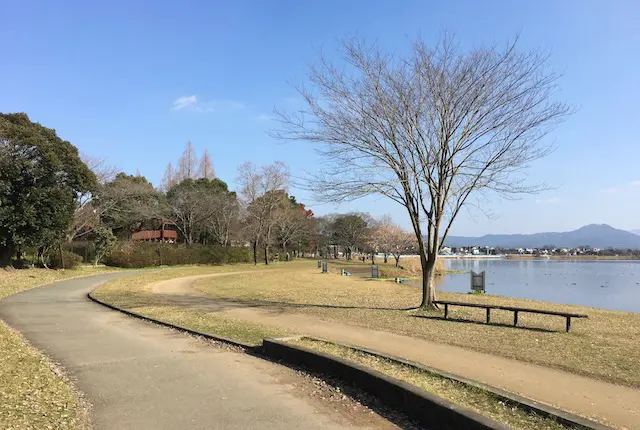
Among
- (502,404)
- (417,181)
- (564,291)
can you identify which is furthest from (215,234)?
(502,404)

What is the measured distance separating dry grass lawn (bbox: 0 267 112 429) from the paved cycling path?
4955mm

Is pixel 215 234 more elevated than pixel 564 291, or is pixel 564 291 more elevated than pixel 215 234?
pixel 215 234

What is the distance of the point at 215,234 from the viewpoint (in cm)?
5412

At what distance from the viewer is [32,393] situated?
5277 mm

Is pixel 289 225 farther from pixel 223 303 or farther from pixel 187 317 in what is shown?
pixel 187 317

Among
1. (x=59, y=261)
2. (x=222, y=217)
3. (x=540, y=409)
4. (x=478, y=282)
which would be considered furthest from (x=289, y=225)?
(x=540, y=409)

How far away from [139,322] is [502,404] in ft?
29.5

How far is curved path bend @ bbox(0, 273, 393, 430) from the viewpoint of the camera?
472 cm

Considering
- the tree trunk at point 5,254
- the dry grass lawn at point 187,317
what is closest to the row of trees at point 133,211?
the tree trunk at point 5,254

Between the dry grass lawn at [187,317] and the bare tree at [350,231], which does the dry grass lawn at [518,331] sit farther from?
the bare tree at [350,231]

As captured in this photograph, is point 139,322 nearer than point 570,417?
No

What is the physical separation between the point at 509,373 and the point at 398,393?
2.70 m

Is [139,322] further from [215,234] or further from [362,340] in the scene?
[215,234]

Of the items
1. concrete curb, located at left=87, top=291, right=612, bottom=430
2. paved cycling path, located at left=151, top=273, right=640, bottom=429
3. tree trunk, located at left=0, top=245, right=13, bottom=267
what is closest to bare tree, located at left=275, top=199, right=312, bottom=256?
tree trunk, located at left=0, top=245, right=13, bottom=267
